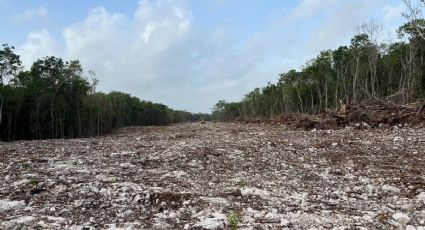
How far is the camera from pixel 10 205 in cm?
693

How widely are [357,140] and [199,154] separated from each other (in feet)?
20.7

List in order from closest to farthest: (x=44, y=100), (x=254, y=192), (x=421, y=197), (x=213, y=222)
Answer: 1. (x=213, y=222)
2. (x=421, y=197)
3. (x=254, y=192)
4. (x=44, y=100)

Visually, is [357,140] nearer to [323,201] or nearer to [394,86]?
[323,201]

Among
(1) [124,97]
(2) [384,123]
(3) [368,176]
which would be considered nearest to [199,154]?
(3) [368,176]

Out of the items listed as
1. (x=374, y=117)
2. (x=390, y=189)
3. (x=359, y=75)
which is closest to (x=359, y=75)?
(x=359, y=75)

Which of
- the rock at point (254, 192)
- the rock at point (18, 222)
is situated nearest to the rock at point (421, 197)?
the rock at point (254, 192)

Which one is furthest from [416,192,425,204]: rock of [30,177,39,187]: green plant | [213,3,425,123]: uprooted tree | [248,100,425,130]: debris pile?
[213,3,425,123]: uprooted tree

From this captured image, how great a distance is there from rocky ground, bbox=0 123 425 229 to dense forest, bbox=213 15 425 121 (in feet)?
71.8

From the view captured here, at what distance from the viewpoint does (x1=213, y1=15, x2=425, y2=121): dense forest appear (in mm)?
40000

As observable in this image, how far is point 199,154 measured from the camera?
12.0 m

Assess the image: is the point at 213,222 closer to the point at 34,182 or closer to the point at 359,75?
the point at 34,182

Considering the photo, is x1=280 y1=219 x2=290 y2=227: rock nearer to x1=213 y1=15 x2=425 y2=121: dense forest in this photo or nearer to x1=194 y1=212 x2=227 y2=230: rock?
x1=194 y1=212 x2=227 y2=230: rock

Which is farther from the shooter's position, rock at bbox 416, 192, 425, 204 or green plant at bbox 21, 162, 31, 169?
green plant at bbox 21, 162, 31, 169

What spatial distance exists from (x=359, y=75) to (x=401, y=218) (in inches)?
1933
